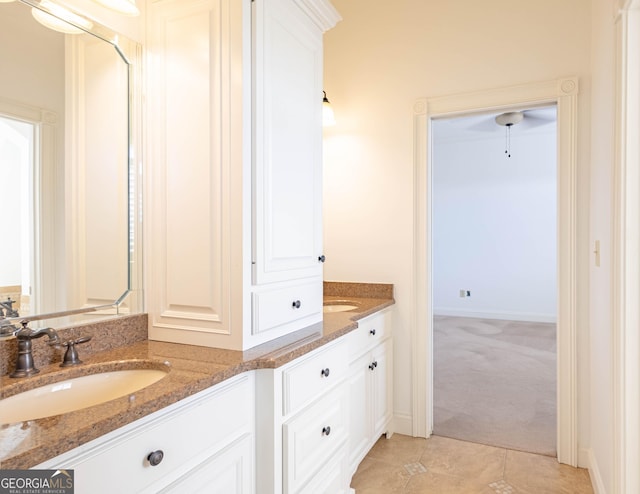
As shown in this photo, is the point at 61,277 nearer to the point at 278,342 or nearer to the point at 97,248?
the point at 97,248

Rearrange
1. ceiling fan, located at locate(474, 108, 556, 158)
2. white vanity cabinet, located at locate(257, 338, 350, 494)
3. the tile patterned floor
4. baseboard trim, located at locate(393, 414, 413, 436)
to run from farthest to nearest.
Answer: ceiling fan, located at locate(474, 108, 556, 158) < baseboard trim, located at locate(393, 414, 413, 436) < the tile patterned floor < white vanity cabinet, located at locate(257, 338, 350, 494)

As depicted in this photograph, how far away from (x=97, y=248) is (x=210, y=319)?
1.57 ft

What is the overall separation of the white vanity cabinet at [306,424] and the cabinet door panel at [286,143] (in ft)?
1.14

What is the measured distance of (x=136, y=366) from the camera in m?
1.27

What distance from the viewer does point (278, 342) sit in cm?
152

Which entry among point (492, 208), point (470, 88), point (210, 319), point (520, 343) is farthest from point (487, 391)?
point (492, 208)

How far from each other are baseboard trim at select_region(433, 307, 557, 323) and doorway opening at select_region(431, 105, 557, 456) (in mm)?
14

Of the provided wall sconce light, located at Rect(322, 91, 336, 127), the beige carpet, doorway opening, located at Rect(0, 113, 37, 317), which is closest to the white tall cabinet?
doorway opening, located at Rect(0, 113, 37, 317)

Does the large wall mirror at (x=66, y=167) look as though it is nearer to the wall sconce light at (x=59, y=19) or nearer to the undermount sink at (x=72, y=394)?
the wall sconce light at (x=59, y=19)

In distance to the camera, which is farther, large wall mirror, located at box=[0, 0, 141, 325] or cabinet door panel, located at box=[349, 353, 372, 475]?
cabinet door panel, located at box=[349, 353, 372, 475]

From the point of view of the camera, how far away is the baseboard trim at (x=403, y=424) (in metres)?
2.67

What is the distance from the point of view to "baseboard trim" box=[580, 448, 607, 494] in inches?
76.0

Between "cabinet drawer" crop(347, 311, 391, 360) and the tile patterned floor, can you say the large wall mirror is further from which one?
the tile patterned floor

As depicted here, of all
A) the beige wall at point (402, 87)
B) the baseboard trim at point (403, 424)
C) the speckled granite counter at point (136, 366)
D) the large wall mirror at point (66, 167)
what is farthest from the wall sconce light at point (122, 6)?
the baseboard trim at point (403, 424)
